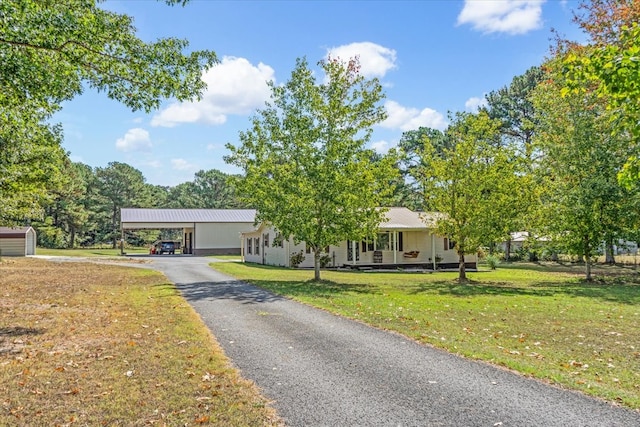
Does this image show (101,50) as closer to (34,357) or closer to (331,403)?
(34,357)

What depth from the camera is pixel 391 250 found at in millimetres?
29141

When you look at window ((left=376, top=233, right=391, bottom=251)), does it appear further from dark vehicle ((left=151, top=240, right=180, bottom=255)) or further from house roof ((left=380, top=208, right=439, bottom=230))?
dark vehicle ((left=151, top=240, right=180, bottom=255))

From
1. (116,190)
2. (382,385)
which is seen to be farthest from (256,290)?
(116,190)

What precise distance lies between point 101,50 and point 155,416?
20.3 ft

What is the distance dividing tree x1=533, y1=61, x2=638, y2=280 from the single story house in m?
8.20

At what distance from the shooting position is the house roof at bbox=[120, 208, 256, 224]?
44.7 m

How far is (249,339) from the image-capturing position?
780cm

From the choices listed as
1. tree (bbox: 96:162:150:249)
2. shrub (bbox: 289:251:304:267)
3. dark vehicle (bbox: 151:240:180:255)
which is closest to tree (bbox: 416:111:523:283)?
shrub (bbox: 289:251:304:267)

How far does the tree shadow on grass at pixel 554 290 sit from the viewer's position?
15.4 metres

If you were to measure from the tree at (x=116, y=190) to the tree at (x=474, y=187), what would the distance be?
5864cm

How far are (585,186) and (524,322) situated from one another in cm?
1233

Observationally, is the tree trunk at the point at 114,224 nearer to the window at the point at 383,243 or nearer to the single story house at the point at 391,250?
the single story house at the point at 391,250

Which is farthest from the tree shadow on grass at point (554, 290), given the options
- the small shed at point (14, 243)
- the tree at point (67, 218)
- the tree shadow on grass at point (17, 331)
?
the tree at point (67, 218)

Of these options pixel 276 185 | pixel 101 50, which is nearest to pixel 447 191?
pixel 276 185
